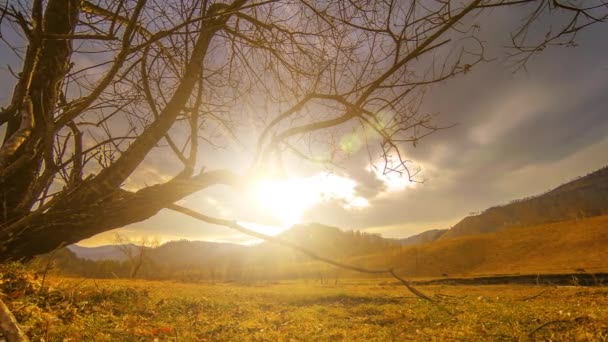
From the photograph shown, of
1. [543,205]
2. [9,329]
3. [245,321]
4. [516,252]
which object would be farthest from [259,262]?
[9,329]

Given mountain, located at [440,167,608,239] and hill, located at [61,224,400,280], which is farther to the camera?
mountain, located at [440,167,608,239]

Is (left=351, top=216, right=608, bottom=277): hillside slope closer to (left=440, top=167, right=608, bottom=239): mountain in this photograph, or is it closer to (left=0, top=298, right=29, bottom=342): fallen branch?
(left=0, top=298, right=29, bottom=342): fallen branch

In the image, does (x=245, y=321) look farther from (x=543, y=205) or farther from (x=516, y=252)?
(x=543, y=205)

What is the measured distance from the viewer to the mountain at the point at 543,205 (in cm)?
9680

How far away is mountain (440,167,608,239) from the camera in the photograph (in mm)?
96800

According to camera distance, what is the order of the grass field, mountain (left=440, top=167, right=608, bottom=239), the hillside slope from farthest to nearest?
mountain (left=440, top=167, right=608, bottom=239), the hillside slope, the grass field

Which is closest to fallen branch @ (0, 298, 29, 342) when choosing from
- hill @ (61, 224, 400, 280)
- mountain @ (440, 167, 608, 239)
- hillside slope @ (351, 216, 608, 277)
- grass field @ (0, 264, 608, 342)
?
grass field @ (0, 264, 608, 342)

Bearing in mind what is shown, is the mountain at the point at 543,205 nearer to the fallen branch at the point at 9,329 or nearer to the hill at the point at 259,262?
the hill at the point at 259,262

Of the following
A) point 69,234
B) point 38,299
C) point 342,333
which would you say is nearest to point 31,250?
point 69,234

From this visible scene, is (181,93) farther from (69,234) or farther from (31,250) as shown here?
(31,250)

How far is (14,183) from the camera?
8.61 feet

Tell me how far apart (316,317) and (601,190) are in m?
137

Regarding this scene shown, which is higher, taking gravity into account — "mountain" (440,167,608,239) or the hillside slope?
"mountain" (440,167,608,239)

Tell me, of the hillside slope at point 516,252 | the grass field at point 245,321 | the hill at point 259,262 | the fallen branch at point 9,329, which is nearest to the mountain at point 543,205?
the hill at point 259,262
